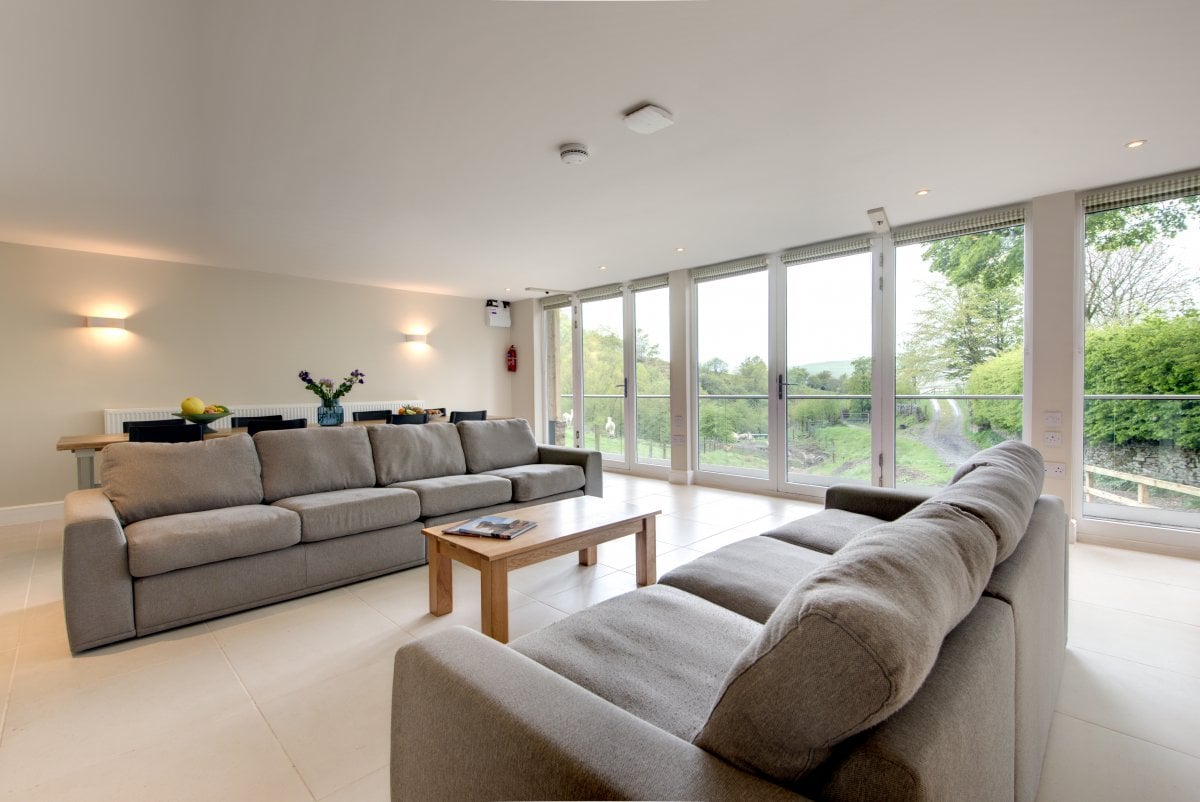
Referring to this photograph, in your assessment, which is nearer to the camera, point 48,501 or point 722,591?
point 722,591

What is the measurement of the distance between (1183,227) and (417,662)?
5.04 metres

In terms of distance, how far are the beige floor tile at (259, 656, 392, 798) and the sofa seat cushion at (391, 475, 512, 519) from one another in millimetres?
1278

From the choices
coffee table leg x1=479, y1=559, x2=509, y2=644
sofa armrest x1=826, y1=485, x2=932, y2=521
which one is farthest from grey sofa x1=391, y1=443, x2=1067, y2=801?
sofa armrest x1=826, y1=485, x2=932, y2=521

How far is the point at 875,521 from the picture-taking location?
2.51 meters

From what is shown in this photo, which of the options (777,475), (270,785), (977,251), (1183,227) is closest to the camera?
(270,785)

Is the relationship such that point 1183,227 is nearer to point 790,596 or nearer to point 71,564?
point 790,596

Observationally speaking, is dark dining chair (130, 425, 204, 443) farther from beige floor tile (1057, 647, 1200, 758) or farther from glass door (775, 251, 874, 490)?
glass door (775, 251, 874, 490)

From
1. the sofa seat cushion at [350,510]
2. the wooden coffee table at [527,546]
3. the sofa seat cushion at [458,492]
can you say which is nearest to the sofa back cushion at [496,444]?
the sofa seat cushion at [458,492]

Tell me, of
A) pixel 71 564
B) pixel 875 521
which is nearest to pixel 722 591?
pixel 875 521

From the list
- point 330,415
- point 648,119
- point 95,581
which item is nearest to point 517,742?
point 95,581

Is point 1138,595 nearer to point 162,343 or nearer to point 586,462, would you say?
point 586,462

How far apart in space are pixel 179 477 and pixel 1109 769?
160 inches

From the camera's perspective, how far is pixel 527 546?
2.40 meters

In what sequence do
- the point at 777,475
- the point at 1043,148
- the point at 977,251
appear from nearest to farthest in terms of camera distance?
the point at 1043,148 → the point at 977,251 → the point at 777,475
